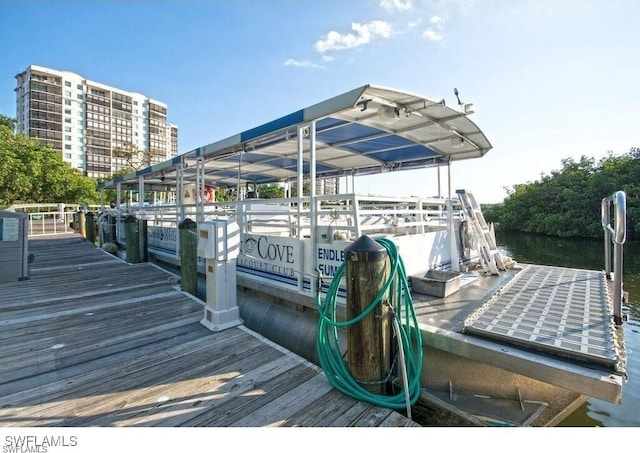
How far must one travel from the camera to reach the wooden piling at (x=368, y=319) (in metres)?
2.64

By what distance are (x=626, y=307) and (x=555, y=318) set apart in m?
1.63

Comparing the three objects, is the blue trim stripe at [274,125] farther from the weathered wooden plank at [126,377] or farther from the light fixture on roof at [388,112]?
the weathered wooden plank at [126,377]

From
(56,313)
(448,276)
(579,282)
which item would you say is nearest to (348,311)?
(448,276)

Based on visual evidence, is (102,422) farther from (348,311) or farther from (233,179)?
(233,179)

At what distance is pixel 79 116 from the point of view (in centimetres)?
6456

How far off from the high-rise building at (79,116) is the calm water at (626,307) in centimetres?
5744

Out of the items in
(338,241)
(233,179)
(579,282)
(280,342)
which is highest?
(233,179)

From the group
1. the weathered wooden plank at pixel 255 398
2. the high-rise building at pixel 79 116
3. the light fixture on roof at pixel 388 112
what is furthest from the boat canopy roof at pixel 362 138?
the high-rise building at pixel 79 116

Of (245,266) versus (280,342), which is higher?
(245,266)

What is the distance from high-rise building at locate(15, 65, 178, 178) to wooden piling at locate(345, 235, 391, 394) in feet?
201

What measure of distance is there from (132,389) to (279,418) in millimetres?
1329

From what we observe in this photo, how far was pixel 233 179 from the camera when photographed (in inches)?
440

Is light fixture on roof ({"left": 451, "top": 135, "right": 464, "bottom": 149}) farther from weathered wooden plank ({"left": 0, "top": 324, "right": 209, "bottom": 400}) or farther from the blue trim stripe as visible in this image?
weathered wooden plank ({"left": 0, "top": 324, "right": 209, "bottom": 400})

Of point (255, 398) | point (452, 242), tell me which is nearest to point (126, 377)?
point (255, 398)
